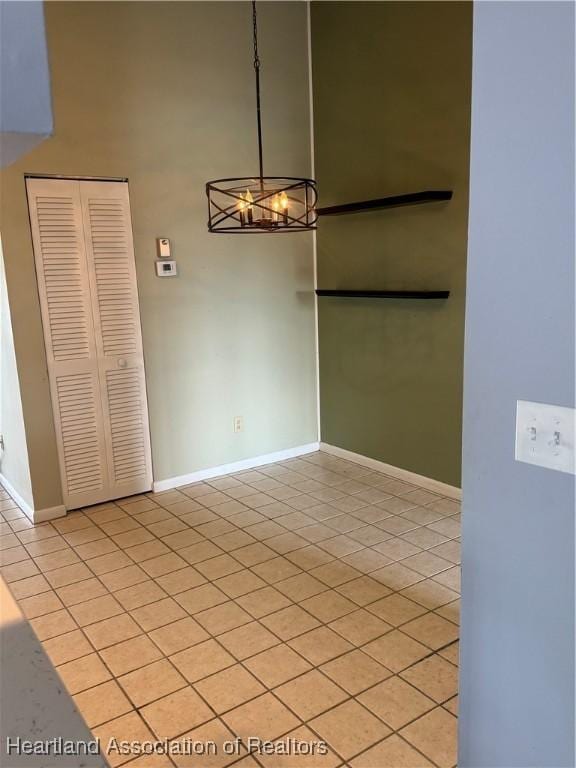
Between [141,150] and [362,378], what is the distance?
2118 mm

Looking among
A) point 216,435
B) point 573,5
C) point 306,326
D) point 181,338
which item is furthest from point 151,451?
point 573,5

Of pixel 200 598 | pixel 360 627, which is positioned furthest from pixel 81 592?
pixel 360 627

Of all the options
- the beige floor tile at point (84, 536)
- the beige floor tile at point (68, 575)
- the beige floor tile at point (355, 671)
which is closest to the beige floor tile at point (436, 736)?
the beige floor tile at point (355, 671)

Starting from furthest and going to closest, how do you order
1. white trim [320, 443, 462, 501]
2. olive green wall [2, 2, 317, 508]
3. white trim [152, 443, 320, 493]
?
1. white trim [152, 443, 320, 493]
2. white trim [320, 443, 462, 501]
3. olive green wall [2, 2, 317, 508]

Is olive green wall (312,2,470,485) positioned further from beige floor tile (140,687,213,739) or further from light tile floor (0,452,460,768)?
beige floor tile (140,687,213,739)

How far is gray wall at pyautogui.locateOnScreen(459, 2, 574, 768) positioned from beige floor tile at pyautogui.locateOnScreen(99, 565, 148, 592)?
1.97m

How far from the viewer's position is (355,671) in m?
2.28

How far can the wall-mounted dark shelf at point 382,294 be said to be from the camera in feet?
12.0

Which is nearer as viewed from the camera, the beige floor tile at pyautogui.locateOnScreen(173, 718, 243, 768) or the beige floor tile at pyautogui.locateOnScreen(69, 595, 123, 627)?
the beige floor tile at pyautogui.locateOnScreen(173, 718, 243, 768)

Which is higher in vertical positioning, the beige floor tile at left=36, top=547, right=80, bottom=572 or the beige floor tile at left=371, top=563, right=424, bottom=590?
the beige floor tile at left=36, top=547, right=80, bottom=572

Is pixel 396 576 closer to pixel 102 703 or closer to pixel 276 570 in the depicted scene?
pixel 276 570

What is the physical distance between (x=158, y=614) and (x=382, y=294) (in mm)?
2369

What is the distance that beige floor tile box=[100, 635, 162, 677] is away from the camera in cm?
235

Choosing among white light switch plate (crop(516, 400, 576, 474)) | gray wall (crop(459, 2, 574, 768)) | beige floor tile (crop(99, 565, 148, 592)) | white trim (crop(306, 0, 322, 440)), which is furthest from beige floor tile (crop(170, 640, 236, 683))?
white trim (crop(306, 0, 322, 440))
